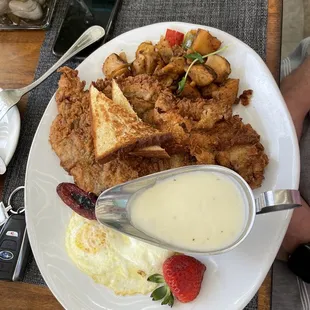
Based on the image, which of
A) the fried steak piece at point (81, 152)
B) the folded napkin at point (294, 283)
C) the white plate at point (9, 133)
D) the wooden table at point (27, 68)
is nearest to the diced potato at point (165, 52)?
the fried steak piece at point (81, 152)

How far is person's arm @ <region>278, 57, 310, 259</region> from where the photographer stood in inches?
66.7

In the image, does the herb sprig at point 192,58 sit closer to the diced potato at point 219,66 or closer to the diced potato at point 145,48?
the diced potato at point 219,66

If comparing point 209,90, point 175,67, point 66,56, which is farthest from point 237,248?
point 66,56

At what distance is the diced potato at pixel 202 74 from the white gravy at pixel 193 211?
17.7 inches

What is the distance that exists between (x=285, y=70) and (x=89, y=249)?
1243mm

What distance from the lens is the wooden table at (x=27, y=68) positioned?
71.0 inches

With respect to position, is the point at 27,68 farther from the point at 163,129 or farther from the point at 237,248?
the point at 237,248

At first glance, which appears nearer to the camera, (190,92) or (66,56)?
(190,92)

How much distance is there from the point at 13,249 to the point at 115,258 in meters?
0.50

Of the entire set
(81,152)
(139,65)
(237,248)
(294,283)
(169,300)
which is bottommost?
(294,283)

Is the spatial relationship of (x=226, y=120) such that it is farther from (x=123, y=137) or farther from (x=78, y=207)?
(x=78, y=207)

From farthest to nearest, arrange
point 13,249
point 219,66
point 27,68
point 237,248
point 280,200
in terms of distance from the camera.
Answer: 1. point 27,68
2. point 13,249
3. point 219,66
4. point 237,248
5. point 280,200

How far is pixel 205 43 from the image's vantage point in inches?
70.7

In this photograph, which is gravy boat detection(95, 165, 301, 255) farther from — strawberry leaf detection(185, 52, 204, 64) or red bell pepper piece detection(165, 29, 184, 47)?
red bell pepper piece detection(165, 29, 184, 47)
